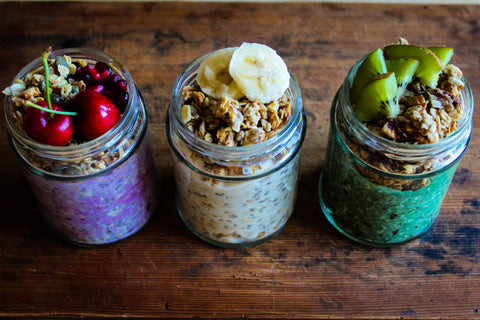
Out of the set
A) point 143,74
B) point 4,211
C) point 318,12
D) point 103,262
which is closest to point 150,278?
point 103,262

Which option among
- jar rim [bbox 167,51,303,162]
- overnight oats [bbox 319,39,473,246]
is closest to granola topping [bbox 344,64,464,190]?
overnight oats [bbox 319,39,473,246]

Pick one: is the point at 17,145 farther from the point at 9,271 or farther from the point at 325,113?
the point at 325,113

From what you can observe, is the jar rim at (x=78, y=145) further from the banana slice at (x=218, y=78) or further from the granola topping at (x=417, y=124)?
the granola topping at (x=417, y=124)

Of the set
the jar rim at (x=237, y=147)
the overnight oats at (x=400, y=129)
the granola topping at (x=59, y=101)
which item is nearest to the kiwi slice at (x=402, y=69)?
the overnight oats at (x=400, y=129)

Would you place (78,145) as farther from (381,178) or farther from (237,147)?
(381,178)

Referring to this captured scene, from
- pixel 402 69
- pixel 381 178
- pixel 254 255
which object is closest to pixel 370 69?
pixel 402 69
